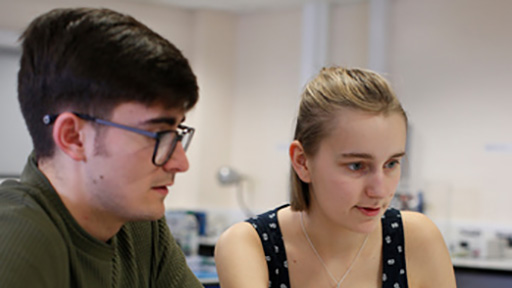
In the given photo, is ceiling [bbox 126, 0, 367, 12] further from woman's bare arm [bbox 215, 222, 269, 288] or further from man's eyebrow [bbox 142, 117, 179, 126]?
man's eyebrow [bbox 142, 117, 179, 126]

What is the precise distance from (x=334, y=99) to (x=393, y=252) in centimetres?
44

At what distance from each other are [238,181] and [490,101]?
6.37ft

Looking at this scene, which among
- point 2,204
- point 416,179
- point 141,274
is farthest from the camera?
point 416,179

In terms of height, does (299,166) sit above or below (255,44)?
below

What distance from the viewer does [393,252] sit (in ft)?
4.64

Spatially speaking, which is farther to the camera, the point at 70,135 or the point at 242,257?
the point at 242,257

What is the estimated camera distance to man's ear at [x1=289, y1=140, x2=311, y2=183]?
1360mm

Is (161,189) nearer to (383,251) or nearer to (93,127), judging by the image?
(93,127)

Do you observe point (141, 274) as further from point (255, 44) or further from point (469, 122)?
point (255, 44)

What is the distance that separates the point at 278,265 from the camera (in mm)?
1401

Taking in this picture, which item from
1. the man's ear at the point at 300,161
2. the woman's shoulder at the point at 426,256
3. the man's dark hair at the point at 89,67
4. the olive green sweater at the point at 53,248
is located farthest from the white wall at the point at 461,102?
the man's dark hair at the point at 89,67

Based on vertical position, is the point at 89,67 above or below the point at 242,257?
above

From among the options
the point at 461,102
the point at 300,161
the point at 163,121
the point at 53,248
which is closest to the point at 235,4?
the point at 461,102

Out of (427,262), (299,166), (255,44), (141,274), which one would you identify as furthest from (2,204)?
(255,44)
